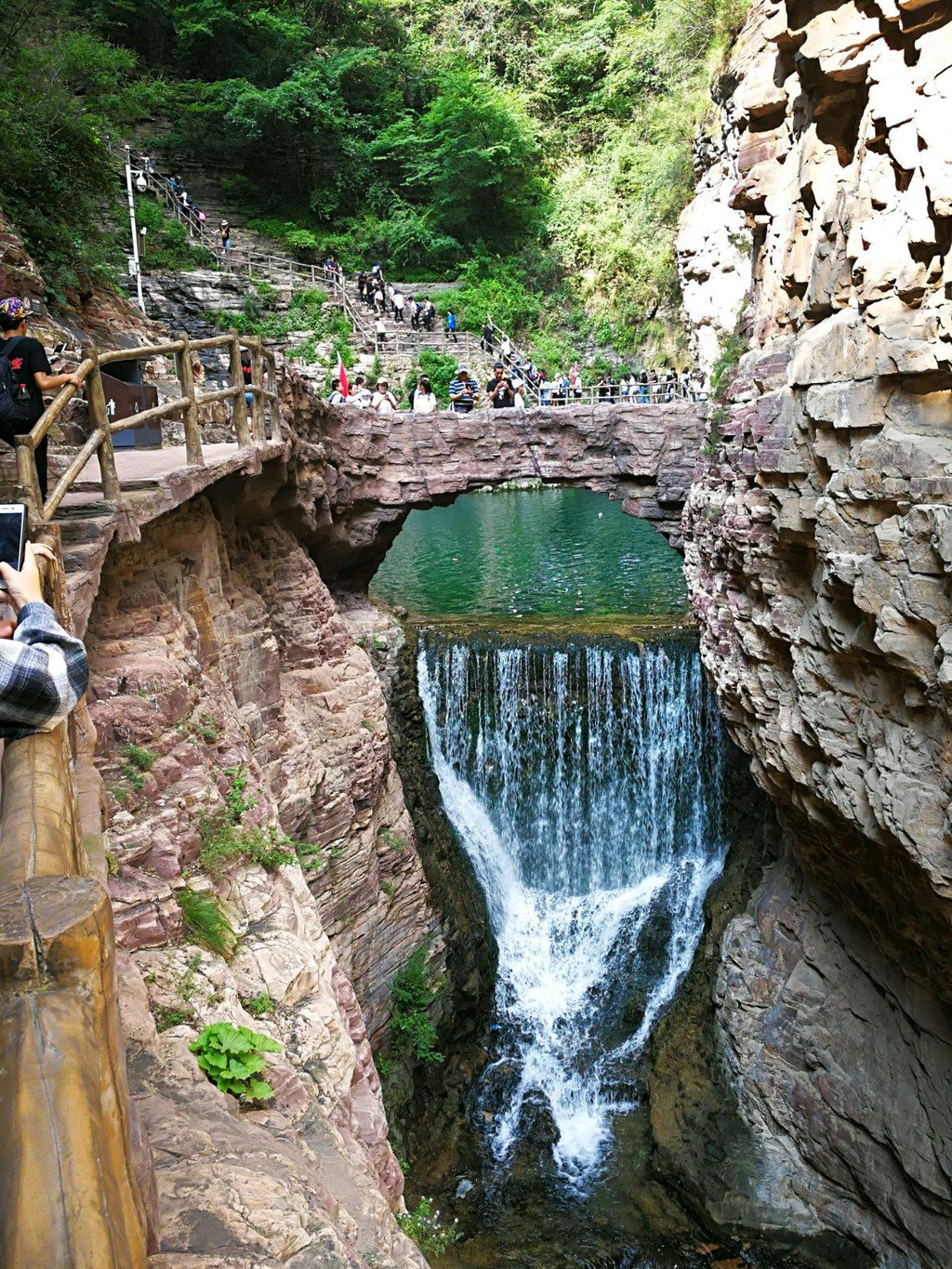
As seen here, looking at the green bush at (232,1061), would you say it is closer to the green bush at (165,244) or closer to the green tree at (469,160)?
the green bush at (165,244)

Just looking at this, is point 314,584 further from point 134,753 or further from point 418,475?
point 134,753

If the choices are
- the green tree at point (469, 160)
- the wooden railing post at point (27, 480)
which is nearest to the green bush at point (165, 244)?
the green tree at point (469, 160)

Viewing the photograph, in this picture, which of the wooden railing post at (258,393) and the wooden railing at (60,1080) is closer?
the wooden railing at (60,1080)

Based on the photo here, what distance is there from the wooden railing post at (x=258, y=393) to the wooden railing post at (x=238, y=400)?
0.59 metres

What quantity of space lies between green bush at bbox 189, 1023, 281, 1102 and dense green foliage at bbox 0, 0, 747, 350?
2380 cm

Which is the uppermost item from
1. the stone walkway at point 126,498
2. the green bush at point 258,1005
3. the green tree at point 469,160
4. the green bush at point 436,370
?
the green tree at point 469,160

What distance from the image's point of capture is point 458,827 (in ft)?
43.6

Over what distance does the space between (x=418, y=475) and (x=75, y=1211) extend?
45.4 ft

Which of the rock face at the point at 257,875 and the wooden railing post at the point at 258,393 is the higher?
the wooden railing post at the point at 258,393

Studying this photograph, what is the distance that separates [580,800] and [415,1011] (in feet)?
14.5

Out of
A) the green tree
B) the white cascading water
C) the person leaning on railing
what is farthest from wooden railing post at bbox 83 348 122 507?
the green tree

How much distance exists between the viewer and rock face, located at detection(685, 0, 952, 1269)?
6.11m

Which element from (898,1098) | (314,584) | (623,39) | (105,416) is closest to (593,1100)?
(898,1098)

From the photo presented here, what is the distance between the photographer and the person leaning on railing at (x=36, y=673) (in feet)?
7.57
